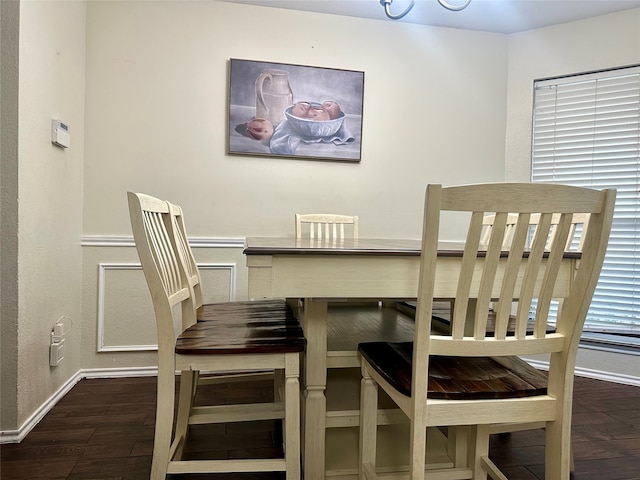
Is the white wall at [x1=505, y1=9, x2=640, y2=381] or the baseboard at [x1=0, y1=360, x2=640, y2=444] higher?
the white wall at [x1=505, y1=9, x2=640, y2=381]

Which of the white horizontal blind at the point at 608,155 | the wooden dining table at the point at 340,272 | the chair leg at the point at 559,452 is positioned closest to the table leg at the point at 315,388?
the wooden dining table at the point at 340,272

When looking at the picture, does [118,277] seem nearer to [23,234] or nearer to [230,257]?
[230,257]

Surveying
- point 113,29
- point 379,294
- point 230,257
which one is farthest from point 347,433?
point 113,29

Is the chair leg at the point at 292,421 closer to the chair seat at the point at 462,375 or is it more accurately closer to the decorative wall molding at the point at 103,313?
the chair seat at the point at 462,375

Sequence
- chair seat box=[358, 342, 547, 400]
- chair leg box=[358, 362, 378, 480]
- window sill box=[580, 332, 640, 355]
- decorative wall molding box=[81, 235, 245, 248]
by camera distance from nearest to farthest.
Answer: chair seat box=[358, 342, 547, 400]
chair leg box=[358, 362, 378, 480]
decorative wall molding box=[81, 235, 245, 248]
window sill box=[580, 332, 640, 355]

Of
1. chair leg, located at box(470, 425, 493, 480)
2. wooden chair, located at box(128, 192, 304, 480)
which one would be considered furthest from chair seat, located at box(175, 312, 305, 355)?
chair leg, located at box(470, 425, 493, 480)

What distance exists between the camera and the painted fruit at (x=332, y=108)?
2812 mm

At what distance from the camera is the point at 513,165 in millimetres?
3111

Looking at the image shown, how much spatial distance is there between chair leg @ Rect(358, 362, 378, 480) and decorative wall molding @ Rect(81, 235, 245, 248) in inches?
62.1

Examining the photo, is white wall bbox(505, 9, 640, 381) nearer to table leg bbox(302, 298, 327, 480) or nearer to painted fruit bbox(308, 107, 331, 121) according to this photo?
painted fruit bbox(308, 107, 331, 121)

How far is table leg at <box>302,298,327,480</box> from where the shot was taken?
136 centimetres

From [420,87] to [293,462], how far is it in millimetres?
2545

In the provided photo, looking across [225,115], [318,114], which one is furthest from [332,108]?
[225,115]

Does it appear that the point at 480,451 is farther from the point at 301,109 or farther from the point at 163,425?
the point at 301,109
